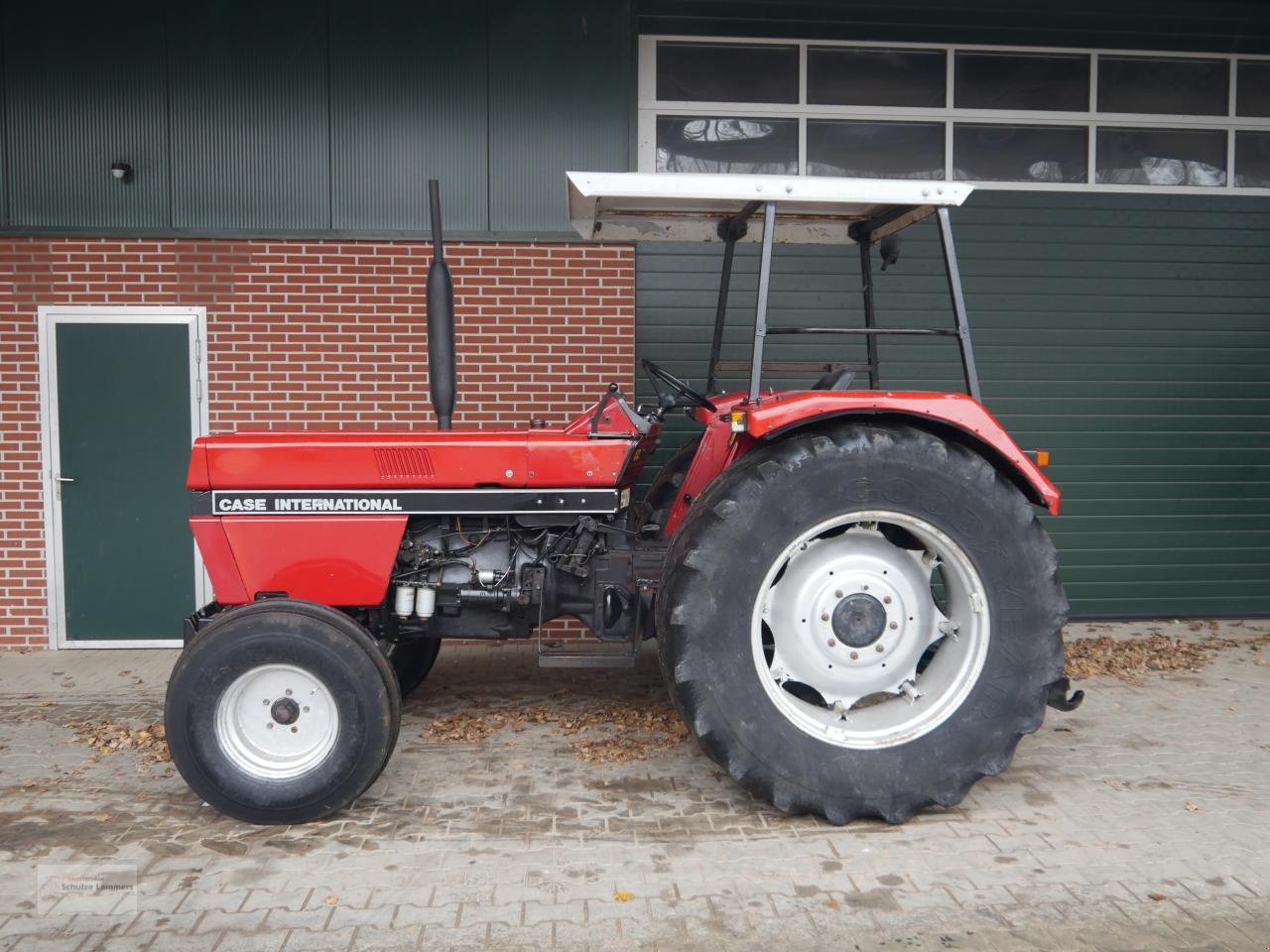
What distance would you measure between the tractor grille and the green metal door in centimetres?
279

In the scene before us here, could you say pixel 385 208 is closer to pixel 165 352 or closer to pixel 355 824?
pixel 165 352

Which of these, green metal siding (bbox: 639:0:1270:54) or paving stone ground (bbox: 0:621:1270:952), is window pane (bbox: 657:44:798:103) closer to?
green metal siding (bbox: 639:0:1270:54)

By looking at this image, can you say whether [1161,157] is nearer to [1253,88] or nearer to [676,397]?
[1253,88]

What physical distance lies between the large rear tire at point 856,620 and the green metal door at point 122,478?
4.02 m

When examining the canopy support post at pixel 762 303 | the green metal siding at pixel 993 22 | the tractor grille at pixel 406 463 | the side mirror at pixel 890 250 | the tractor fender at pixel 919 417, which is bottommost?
the tractor grille at pixel 406 463

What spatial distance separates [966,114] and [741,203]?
10.9ft

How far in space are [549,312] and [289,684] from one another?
3290 mm

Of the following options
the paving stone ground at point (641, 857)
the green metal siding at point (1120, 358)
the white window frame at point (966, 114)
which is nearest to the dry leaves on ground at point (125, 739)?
the paving stone ground at point (641, 857)

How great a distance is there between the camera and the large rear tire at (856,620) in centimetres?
332

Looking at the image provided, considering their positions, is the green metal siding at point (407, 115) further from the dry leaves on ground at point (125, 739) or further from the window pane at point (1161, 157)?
the window pane at point (1161, 157)

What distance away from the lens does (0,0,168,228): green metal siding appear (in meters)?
5.86

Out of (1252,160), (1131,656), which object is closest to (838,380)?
(1131,656)

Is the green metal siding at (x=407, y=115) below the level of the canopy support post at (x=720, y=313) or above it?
above

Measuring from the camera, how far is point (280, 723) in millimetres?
3422
